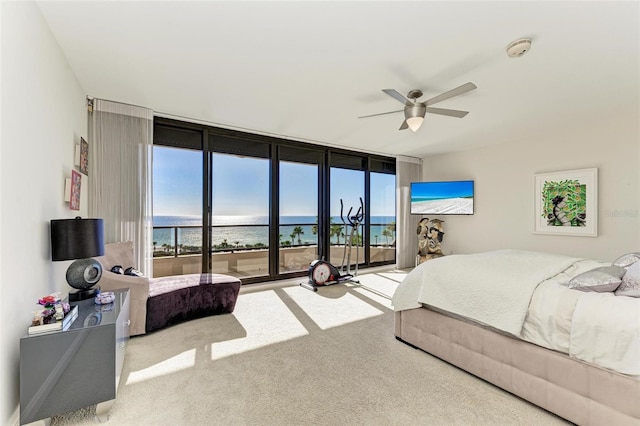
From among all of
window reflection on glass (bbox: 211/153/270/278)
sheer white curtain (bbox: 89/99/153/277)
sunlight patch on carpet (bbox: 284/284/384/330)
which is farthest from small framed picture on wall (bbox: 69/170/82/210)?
sunlight patch on carpet (bbox: 284/284/384/330)

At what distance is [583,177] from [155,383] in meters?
5.72

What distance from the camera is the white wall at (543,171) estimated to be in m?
3.84

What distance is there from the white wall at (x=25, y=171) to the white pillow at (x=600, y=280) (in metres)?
3.28

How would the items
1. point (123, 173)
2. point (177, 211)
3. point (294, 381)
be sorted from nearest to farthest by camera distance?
point (294, 381) < point (123, 173) < point (177, 211)

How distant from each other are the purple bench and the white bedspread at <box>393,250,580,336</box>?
1.95 m

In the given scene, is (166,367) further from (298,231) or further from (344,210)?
(344,210)

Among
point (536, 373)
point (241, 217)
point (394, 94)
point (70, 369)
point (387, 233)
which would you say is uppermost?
point (394, 94)

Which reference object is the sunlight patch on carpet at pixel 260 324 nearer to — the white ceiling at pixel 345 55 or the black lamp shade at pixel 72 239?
the black lamp shade at pixel 72 239

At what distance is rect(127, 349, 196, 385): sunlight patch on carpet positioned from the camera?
6.97 ft

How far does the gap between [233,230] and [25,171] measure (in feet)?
10.1

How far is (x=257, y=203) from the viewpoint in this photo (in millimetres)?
4785

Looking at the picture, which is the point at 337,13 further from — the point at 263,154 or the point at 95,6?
the point at 263,154

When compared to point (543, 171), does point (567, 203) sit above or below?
below

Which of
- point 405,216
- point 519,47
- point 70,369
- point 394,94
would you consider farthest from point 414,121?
point 405,216
